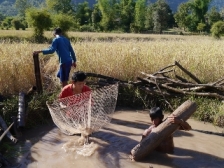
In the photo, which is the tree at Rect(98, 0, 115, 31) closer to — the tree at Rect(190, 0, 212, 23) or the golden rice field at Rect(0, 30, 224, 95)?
the tree at Rect(190, 0, 212, 23)

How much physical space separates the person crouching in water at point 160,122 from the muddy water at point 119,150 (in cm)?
10

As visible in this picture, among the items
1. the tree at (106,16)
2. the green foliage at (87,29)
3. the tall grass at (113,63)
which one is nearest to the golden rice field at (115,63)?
the tall grass at (113,63)

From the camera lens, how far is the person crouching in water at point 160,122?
4.12 meters

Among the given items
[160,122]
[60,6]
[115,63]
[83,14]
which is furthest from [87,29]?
[160,122]

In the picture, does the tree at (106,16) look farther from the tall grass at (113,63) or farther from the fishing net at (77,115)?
the fishing net at (77,115)

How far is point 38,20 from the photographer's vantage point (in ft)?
88.5

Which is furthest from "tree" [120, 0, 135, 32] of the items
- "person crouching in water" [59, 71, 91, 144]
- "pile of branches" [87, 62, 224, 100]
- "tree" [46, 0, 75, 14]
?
"person crouching in water" [59, 71, 91, 144]

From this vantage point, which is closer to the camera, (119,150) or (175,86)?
(119,150)

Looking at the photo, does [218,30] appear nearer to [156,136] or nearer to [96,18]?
[156,136]

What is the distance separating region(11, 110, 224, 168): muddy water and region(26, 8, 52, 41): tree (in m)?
22.1

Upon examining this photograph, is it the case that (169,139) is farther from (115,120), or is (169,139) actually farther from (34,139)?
(34,139)

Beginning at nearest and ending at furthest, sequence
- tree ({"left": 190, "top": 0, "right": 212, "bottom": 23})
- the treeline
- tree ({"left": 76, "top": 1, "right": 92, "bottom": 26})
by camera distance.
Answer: the treeline → tree ({"left": 190, "top": 0, "right": 212, "bottom": 23}) → tree ({"left": 76, "top": 1, "right": 92, "bottom": 26})

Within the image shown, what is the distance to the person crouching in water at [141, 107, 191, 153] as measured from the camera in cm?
412

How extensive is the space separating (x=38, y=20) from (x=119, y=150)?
78.9ft
